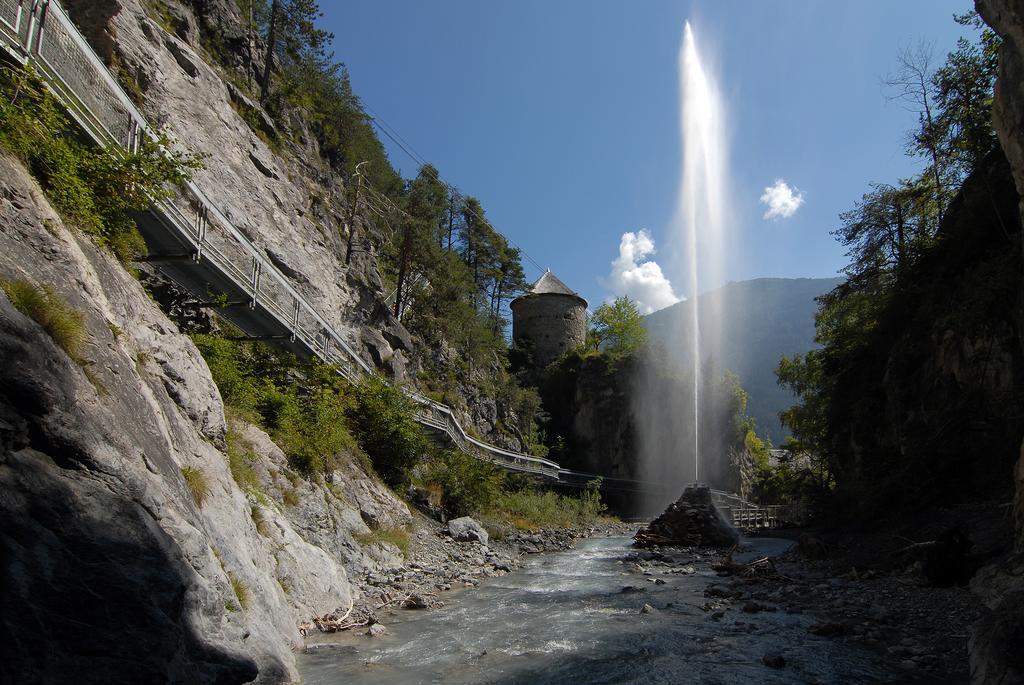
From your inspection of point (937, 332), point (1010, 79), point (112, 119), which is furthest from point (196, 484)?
point (937, 332)

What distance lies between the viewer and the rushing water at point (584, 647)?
20.4 ft

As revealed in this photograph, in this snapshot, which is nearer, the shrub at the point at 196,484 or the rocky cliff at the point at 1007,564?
the rocky cliff at the point at 1007,564

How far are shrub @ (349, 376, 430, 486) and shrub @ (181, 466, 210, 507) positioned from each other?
36.9 feet

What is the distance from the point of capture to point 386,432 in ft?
58.0

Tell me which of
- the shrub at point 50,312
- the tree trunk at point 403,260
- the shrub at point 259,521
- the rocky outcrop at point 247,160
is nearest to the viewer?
the shrub at point 50,312

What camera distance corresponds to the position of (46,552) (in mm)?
3328

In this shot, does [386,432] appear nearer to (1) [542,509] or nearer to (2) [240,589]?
(2) [240,589]

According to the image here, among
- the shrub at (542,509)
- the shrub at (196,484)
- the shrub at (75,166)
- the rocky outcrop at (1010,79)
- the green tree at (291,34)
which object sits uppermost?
the green tree at (291,34)

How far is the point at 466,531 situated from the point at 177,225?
37.6 ft

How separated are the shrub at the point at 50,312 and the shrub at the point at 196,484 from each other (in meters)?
1.69

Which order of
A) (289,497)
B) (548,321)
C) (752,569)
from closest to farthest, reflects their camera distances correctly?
(289,497) → (752,569) → (548,321)

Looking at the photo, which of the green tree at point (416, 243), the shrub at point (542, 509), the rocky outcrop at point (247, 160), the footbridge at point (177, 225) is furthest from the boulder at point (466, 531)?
the green tree at point (416, 243)

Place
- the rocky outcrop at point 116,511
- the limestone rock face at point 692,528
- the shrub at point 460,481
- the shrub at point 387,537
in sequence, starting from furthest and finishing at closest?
1. the limestone rock face at point 692,528
2. the shrub at point 460,481
3. the shrub at point 387,537
4. the rocky outcrop at point 116,511

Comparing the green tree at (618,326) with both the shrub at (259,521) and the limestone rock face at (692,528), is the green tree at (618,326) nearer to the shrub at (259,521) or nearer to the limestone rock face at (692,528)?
the limestone rock face at (692,528)
